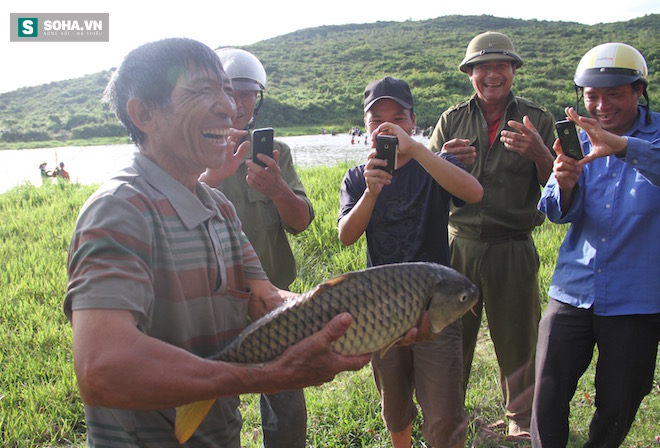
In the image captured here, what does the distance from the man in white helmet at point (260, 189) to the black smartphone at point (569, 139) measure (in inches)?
58.2

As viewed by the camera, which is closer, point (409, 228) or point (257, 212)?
point (409, 228)

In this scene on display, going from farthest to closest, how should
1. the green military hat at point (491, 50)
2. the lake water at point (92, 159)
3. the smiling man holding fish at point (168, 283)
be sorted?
1. the lake water at point (92, 159)
2. the green military hat at point (491, 50)
3. the smiling man holding fish at point (168, 283)

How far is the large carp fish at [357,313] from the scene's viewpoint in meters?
1.68

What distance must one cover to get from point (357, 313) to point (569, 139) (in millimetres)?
1638

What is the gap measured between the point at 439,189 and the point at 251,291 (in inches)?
55.0

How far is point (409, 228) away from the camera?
292 cm

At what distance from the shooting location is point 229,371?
4.60 ft

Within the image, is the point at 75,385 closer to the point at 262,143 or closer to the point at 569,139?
the point at 262,143

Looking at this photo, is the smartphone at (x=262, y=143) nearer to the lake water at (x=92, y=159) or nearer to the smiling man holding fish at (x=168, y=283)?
the smiling man holding fish at (x=168, y=283)

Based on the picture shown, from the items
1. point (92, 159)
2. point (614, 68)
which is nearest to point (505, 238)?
point (614, 68)

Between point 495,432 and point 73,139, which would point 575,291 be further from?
point 73,139

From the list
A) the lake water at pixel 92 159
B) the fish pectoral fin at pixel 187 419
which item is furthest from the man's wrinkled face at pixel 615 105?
the lake water at pixel 92 159

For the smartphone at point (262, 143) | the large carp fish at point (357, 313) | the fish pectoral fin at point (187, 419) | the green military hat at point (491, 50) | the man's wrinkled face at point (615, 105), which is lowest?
the fish pectoral fin at point (187, 419)

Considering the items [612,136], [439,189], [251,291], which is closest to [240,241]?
[251,291]
